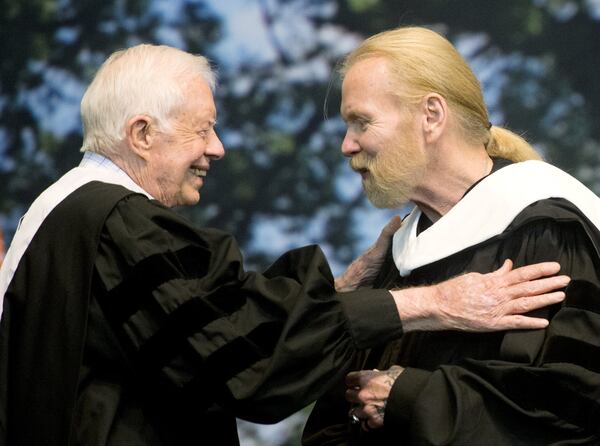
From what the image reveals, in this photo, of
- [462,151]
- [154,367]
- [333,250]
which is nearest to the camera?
[154,367]

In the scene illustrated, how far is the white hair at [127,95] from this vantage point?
3795 millimetres

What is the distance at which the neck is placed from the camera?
13.1ft

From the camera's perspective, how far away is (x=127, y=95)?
3.80m

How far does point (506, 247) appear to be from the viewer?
3713 mm

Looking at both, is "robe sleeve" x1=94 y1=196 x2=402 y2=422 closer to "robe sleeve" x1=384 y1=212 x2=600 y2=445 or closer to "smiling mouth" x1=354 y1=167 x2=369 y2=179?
"robe sleeve" x1=384 y1=212 x2=600 y2=445

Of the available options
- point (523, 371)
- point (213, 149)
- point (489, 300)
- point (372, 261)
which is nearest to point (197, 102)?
point (213, 149)

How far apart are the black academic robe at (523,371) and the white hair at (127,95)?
1091mm

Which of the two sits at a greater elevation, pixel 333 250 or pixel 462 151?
pixel 462 151

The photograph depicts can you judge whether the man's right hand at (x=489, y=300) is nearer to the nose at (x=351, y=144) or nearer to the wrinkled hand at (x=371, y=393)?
the wrinkled hand at (x=371, y=393)

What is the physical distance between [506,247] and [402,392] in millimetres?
576

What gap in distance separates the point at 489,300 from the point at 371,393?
0.48 metres

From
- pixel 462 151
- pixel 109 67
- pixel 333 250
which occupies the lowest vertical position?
pixel 333 250

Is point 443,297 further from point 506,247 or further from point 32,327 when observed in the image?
point 32,327

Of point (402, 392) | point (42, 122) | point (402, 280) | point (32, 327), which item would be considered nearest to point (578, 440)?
point (402, 392)
